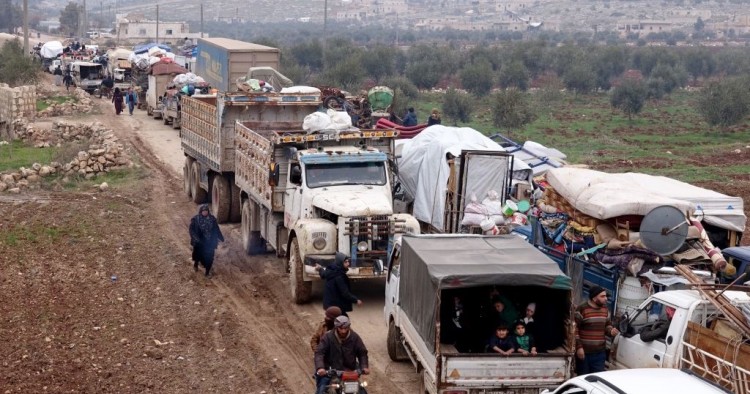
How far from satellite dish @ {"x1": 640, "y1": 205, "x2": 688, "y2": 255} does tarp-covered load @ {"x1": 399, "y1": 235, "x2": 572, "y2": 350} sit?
1.76m

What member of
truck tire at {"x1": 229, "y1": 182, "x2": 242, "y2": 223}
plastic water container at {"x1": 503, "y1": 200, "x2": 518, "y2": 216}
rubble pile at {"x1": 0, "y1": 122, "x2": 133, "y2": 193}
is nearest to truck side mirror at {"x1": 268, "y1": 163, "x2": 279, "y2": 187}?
plastic water container at {"x1": 503, "y1": 200, "x2": 518, "y2": 216}

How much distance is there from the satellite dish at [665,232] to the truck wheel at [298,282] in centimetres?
545

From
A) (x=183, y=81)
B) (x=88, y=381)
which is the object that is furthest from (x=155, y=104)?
(x=88, y=381)

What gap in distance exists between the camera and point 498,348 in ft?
37.6

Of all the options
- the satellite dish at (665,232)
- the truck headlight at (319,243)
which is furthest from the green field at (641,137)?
the satellite dish at (665,232)

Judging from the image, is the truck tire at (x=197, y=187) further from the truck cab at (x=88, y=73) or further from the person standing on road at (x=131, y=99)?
the truck cab at (x=88, y=73)

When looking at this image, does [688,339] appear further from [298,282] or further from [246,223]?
[246,223]

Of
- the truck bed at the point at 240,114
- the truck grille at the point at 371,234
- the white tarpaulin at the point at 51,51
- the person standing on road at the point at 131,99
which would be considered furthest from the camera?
the white tarpaulin at the point at 51,51

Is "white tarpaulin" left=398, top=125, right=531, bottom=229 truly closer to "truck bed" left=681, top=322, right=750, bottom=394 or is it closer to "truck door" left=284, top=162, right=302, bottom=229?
"truck door" left=284, top=162, right=302, bottom=229

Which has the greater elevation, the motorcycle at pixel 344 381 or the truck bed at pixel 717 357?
the truck bed at pixel 717 357

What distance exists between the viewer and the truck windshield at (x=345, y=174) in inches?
687

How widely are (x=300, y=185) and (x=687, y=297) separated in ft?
25.1

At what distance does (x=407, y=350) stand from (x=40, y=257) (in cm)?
1005

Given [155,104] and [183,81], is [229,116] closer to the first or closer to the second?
[183,81]
